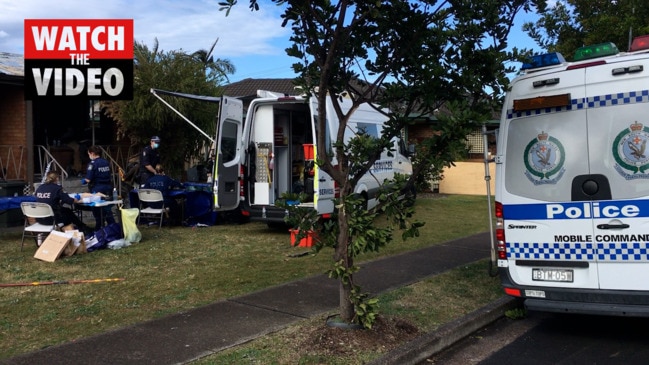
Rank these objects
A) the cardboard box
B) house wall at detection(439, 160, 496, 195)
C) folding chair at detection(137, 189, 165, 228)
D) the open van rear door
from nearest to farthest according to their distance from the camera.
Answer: the cardboard box, the open van rear door, folding chair at detection(137, 189, 165, 228), house wall at detection(439, 160, 496, 195)

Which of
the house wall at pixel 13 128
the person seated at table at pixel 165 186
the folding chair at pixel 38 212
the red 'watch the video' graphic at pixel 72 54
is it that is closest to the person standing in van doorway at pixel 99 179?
the person seated at table at pixel 165 186

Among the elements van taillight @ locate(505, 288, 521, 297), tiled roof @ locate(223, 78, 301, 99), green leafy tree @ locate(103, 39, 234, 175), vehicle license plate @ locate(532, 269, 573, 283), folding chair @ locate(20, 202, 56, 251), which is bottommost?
van taillight @ locate(505, 288, 521, 297)

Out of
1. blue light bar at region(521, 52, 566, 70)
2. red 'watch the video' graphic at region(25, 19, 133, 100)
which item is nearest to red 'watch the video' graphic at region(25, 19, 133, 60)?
red 'watch the video' graphic at region(25, 19, 133, 100)

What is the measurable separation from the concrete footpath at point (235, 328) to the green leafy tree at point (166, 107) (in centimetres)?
851

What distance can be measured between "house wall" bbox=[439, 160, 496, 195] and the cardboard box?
14.9 meters

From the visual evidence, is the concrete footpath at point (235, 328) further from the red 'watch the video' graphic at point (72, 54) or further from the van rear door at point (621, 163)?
the red 'watch the video' graphic at point (72, 54)

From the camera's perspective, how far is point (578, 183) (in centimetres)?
514

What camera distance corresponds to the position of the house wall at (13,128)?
43.0 ft

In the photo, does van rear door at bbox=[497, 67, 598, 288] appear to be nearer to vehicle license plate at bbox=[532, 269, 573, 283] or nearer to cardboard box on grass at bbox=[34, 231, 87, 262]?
vehicle license plate at bbox=[532, 269, 573, 283]

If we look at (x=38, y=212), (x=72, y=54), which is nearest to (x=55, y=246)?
(x=38, y=212)

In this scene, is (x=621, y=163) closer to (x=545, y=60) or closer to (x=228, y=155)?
(x=545, y=60)

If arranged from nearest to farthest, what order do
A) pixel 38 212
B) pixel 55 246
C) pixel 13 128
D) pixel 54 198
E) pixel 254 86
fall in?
pixel 55 246 < pixel 38 212 < pixel 54 198 < pixel 13 128 < pixel 254 86

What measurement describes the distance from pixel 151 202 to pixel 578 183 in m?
8.00

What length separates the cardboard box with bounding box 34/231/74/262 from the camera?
26.8 ft
